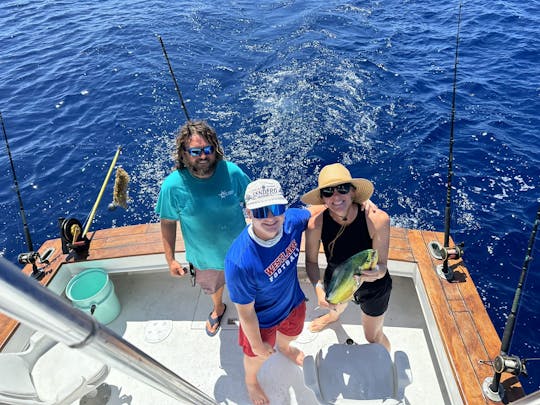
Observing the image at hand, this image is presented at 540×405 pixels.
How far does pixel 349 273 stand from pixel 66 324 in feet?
6.05

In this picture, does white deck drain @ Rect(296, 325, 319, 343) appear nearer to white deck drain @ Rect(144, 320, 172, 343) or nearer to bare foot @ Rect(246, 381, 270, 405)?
bare foot @ Rect(246, 381, 270, 405)

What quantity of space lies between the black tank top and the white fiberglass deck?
139 cm

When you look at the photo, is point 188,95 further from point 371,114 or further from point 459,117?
point 459,117

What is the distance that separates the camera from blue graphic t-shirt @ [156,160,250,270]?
8.94 feet

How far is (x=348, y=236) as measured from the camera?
2.44 metres

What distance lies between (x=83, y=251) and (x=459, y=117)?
293 inches

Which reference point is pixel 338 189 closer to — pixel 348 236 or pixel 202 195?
pixel 348 236

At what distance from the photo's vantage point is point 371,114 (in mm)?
7848

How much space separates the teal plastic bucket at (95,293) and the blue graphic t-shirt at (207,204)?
51.7 inches

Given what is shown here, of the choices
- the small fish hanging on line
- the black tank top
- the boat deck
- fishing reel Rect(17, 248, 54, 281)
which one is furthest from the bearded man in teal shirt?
the small fish hanging on line

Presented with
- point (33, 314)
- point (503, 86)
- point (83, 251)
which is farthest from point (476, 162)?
point (33, 314)

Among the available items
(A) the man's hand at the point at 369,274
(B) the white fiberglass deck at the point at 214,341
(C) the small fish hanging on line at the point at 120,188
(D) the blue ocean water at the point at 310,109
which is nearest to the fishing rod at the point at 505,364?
(B) the white fiberglass deck at the point at 214,341

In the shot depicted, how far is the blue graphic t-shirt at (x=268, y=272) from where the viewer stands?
203cm

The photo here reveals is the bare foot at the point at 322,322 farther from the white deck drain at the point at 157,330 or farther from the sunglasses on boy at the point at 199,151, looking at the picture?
the sunglasses on boy at the point at 199,151
